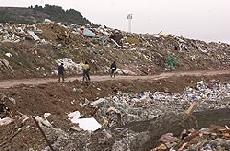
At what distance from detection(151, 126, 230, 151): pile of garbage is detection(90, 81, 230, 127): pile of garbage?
734 cm

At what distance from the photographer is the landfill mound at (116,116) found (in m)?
18.3

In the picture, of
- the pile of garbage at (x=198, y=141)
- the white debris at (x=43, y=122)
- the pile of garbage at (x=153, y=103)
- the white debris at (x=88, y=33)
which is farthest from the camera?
the white debris at (x=88, y=33)

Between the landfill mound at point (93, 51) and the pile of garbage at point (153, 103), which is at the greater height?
the landfill mound at point (93, 51)

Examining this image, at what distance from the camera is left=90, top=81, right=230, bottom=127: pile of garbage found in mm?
25797

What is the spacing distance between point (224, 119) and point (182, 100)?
701 centimetres

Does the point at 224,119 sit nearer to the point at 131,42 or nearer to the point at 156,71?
the point at 156,71

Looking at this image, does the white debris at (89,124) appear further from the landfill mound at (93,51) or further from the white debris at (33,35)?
the white debris at (33,35)

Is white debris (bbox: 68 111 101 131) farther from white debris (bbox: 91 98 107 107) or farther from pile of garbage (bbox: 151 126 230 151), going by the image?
pile of garbage (bbox: 151 126 230 151)

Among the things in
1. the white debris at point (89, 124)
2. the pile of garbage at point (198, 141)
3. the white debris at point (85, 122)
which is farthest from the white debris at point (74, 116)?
the pile of garbage at point (198, 141)

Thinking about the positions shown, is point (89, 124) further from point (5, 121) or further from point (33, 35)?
point (33, 35)

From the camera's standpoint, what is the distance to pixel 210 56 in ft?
180

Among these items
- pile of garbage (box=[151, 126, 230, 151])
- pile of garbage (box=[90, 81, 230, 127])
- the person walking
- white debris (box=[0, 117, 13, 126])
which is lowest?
pile of garbage (box=[90, 81, 230, 127])

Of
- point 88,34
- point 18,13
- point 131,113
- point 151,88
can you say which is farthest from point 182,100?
point 18,13

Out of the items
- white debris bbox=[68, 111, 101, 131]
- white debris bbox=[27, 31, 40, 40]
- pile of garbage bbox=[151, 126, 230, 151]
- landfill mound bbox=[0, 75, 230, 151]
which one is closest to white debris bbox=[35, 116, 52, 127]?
landfill mound bbox=[0, 75, 230, 151]
